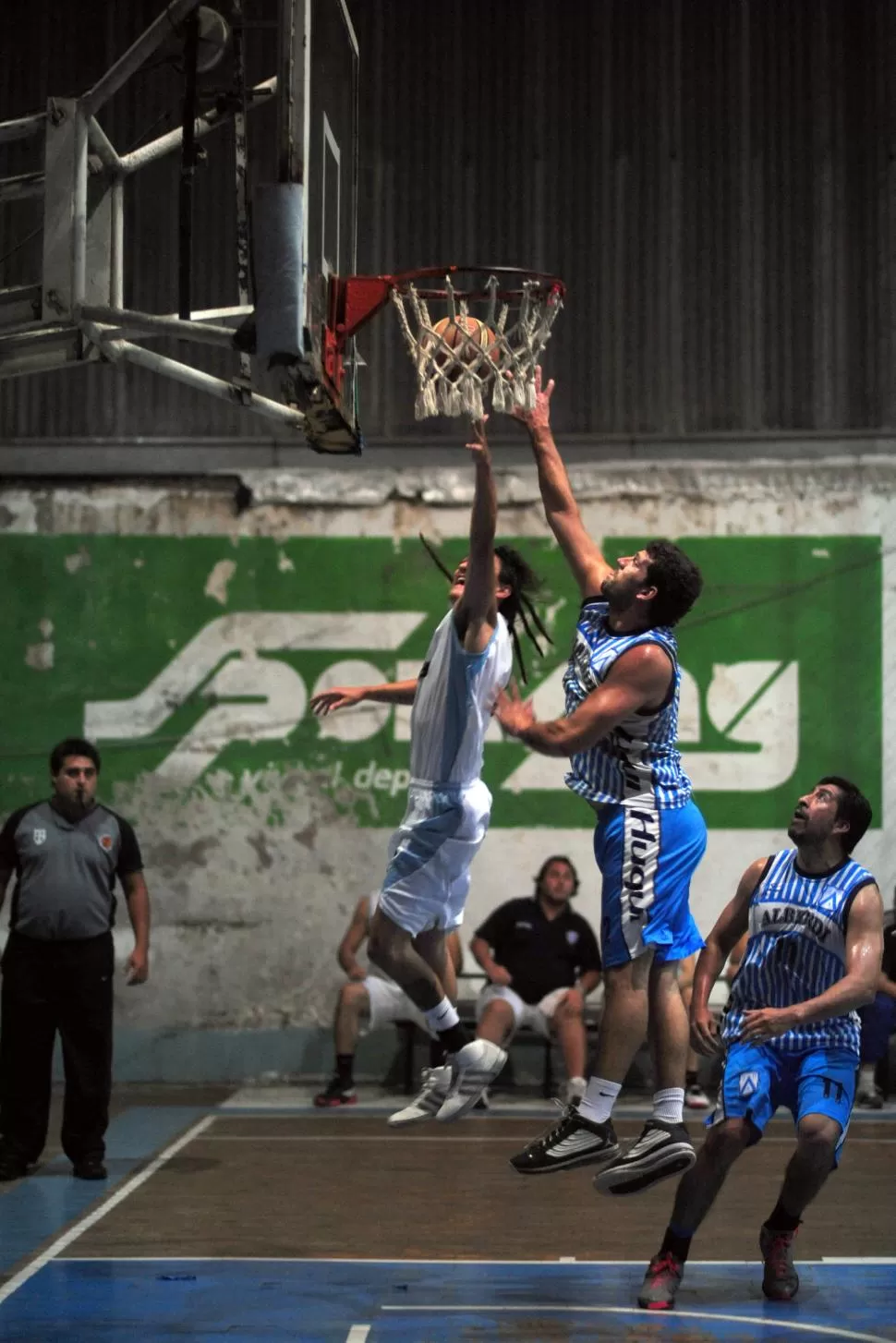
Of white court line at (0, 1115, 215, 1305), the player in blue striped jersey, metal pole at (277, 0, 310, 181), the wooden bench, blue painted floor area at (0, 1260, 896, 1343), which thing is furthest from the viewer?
the wooden bench

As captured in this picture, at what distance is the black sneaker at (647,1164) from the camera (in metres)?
5.93

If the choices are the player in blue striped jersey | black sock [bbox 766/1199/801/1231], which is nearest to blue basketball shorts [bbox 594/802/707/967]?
the player in blue striped jersey

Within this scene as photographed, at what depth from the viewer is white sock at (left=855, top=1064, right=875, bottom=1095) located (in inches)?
458

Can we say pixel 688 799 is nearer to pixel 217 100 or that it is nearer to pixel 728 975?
pixel 217 100

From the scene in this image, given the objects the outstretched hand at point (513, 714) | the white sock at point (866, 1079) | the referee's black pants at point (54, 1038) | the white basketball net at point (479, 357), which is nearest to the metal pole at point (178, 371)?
the white basketball net at point (479, 357)

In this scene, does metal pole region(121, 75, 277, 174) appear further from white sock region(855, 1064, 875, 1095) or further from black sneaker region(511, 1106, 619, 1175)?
white sock region(855, 1064, 875, 1095)

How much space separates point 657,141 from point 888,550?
332cm

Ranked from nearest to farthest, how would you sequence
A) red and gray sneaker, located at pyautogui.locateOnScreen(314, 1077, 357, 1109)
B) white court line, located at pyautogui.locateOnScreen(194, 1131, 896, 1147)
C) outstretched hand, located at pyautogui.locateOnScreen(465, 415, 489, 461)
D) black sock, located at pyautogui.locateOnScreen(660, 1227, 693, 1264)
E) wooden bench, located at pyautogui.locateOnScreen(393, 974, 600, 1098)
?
outstretched hand, located at pyautogui.locateOnScreen(465, 415, 489, 461) → black sock, located at pyautogui.locateOnScreen(660, 1227, 693, 1264) → white court line, located at pyautogui.locateOnScreen(194, 1131, 896, 1147) → red and gray sneaker, located at pyautogui.locateOnScreen(314, 1077, 357, 1109) → wooden bench, located at pyautogui.locateOnScreen(393, 974, 600, 1098)

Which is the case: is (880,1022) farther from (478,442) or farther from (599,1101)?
(478,442)

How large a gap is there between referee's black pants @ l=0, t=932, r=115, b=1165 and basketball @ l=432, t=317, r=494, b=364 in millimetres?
4284

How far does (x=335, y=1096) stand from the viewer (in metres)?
11.6

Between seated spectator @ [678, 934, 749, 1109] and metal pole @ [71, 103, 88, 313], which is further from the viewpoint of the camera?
seated spectator @ [678, 934, 749, 1109]

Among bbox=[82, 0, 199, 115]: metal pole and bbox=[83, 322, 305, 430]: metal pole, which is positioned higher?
bbox=[82, 0, 199, 115]: metal pole

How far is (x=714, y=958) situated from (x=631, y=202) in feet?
25.2
